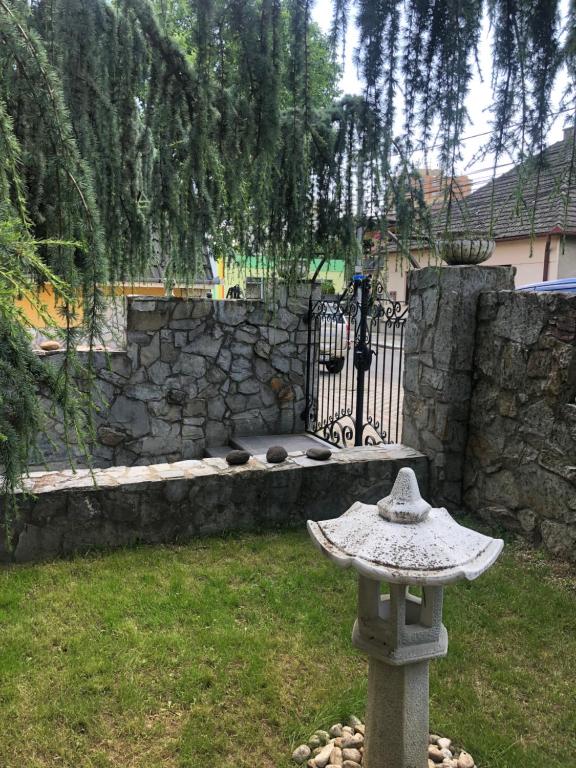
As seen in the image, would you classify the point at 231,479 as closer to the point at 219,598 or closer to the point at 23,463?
the point at 219,598

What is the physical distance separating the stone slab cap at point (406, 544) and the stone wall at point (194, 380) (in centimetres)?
431

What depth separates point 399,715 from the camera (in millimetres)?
2035

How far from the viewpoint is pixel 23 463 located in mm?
2047

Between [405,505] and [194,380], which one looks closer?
[405,505]

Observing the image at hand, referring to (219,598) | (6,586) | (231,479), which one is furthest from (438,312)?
(6,586)

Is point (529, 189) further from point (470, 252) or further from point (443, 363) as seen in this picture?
point (443, 363)

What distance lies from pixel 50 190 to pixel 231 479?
2.58m

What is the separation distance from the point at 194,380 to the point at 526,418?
3.56m

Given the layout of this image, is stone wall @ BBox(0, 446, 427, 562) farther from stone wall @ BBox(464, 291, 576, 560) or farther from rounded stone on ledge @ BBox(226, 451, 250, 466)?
stone wall @ BBox(464, 291, 576, 560)

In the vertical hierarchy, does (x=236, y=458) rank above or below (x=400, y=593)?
below

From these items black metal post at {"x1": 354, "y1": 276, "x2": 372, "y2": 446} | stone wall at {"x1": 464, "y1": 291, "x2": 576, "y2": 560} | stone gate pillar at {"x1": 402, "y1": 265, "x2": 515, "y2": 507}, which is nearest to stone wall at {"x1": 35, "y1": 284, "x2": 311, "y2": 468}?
black metal post at {"x1": 354, "y1": 276, "x2": 372, "y2": 446}

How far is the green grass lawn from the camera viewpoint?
237 centimetres

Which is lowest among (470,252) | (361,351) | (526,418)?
(526,418)

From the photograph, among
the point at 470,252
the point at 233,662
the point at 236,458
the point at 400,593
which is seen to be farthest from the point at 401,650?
the point at 470,252
